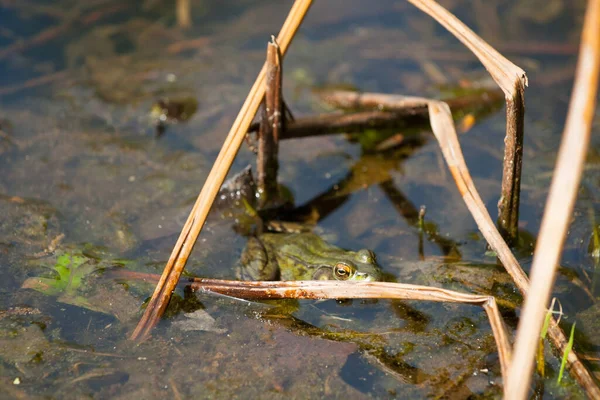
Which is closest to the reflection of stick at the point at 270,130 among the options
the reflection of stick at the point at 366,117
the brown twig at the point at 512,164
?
the reflection of stick at the point at 366,117

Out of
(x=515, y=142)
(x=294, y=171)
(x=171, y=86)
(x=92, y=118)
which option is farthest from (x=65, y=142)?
(x=515, y=142)

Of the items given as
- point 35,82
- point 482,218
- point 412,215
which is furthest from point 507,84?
point 35,82

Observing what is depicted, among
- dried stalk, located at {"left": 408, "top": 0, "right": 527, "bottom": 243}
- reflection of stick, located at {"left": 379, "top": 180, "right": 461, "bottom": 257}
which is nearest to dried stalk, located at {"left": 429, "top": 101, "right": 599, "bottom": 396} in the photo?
dried stalk, located at {"left": 408, "top": 0, "right": 527, "bottom": 243}

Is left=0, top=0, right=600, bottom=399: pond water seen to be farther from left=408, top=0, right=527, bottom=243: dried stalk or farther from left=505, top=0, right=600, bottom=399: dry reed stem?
left=505, top=0, right=600, bottom=399: dry reed stem

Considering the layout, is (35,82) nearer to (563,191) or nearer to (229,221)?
(229,221)

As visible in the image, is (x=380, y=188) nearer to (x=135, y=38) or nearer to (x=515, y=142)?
(x=515, y=142)

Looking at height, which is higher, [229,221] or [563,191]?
[563,191]

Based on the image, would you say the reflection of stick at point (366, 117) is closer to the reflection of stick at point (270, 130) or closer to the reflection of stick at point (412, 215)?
the reflection of stick at point (270, 130)
